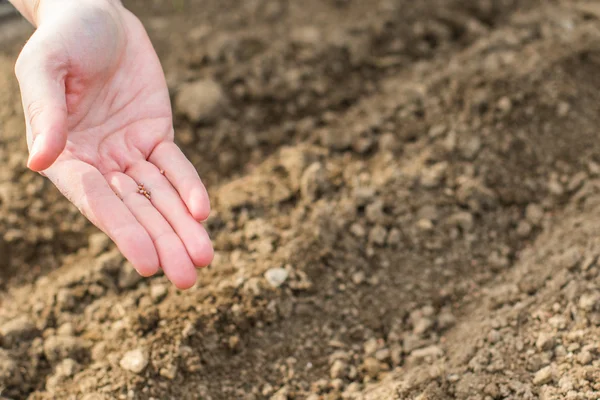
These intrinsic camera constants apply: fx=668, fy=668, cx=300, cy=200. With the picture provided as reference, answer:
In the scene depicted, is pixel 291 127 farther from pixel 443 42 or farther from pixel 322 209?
pixel 443 42

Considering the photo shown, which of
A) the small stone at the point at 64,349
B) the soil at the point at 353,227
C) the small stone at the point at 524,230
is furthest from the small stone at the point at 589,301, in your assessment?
the small stone at the point at 64,349

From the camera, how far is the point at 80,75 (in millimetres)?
1893

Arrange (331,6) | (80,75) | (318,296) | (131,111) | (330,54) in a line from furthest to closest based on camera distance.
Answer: (331,6) → (330,54) → (318,296) → (131,111) → (80,75)

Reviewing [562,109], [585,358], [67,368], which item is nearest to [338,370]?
[585,358]

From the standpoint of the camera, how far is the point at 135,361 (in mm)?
1989

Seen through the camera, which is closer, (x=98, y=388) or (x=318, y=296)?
(x=98, y=388)

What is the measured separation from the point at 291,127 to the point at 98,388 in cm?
147

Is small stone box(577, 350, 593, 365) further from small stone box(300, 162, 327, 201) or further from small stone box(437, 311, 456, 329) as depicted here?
small stone box(300, 162, 327, 201)

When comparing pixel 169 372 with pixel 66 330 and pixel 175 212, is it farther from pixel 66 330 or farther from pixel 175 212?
pixel 175 212

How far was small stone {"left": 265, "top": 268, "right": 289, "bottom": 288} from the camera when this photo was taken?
222 cm

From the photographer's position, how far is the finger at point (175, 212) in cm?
169

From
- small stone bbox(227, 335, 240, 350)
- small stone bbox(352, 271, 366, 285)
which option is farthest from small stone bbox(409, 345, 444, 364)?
small stone bbox(227, 335, 240, 350)

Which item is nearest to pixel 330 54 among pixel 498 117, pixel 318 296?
pixel 498 117

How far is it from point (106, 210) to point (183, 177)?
26 cm
